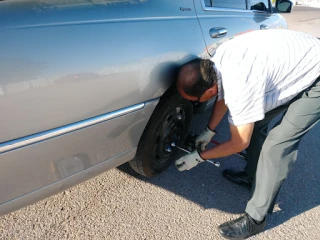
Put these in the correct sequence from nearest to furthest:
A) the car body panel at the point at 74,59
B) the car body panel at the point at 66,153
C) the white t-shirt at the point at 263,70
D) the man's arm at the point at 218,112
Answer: the car body panel at the point at 74,59
the car body panel at the point at 66,153
the white t-shirt at the point at 263,70
the man's arm at the point at 218,112

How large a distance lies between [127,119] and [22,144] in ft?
1.94

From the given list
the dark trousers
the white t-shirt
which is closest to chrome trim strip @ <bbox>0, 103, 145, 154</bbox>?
the white t-shirt

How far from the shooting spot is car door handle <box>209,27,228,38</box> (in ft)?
7.05

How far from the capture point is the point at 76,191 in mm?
2193

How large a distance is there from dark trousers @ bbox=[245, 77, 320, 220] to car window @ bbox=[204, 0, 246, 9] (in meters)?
0.97

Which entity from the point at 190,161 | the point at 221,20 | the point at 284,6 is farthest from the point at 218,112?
the point at 284,6

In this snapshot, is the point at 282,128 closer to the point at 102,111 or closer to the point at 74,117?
the point at 102,111

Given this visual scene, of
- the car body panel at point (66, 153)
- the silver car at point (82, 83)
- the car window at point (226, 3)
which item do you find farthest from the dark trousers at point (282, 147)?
the car window at point (226, 3)

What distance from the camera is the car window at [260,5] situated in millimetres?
3104

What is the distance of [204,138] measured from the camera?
7.55ft

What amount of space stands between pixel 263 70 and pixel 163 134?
2.73ft

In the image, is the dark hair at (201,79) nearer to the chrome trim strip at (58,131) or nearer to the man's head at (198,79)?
the man's head at (198,79)

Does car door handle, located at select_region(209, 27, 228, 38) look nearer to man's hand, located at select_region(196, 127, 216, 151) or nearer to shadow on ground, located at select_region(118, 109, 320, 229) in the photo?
man's hand, located at select_region(196, 127, 216, 151)

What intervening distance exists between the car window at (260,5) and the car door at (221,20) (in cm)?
23
